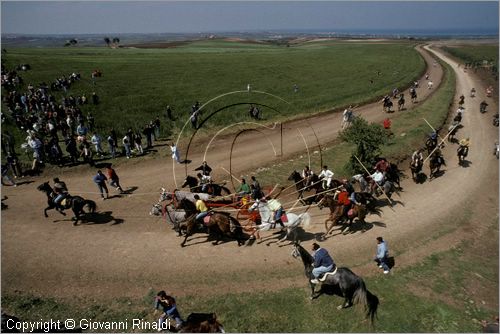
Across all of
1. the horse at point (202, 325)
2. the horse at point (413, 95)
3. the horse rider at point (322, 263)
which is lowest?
the horse at point (202, 325)

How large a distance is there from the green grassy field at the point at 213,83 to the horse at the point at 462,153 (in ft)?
55.7

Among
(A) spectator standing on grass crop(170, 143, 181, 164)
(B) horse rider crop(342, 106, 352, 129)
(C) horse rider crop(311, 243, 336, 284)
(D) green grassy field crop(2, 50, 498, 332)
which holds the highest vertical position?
(B) horse rider crop(342, 106, 352, 129)

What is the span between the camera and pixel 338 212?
57.2 ft

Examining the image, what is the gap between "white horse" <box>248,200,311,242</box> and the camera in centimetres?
1697

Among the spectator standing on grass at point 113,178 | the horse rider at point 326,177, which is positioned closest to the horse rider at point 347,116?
the horse rider at point 326,177

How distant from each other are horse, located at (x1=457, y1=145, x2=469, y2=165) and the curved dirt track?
1.95 m

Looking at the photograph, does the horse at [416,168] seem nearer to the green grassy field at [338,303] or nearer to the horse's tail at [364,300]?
the green grassy field at [338,303]

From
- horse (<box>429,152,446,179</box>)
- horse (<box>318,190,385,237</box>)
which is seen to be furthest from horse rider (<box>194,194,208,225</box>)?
horse (<box>429,152,446,179</box>)

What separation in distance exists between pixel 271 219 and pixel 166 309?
672 centimetres

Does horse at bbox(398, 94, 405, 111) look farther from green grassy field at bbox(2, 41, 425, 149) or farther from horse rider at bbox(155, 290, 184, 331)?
horse rider at bbox(155, 290, 184, 331)

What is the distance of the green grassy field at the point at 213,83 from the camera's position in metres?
40.8

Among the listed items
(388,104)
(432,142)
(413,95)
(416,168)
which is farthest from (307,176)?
(413,95)

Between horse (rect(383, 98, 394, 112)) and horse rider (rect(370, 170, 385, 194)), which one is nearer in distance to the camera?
horse rider (rect(370, 170, 385, 194))

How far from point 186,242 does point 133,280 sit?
3135 mm
